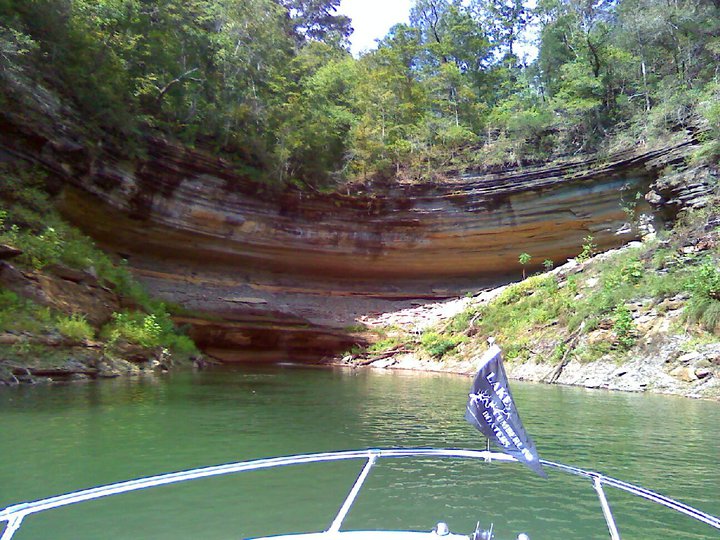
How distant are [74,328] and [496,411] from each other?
485 inches

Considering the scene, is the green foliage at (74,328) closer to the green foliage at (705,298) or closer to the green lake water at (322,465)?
the green lake water at (322,465)

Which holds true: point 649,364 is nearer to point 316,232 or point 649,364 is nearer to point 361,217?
point 361,217

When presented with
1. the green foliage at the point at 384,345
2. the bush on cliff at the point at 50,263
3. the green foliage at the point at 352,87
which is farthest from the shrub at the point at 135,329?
the green foliage at the point at 384,345

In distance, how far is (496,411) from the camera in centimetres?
294

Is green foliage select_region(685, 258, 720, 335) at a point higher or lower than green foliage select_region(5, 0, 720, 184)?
lower

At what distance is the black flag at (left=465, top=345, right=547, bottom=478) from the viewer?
2844 mm

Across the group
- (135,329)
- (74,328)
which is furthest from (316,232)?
(74,328)

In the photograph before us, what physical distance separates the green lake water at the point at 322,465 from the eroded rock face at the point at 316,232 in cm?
1225

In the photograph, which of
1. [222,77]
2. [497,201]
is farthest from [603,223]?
[222,77]

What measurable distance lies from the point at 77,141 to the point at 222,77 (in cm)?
816

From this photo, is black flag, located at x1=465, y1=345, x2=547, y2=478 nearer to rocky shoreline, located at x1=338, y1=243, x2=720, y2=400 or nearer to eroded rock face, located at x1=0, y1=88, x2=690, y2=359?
rocky shoreline, located at x1=338, y1=243, x2=720, y2=400

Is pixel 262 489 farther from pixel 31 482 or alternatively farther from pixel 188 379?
pixel 188 379

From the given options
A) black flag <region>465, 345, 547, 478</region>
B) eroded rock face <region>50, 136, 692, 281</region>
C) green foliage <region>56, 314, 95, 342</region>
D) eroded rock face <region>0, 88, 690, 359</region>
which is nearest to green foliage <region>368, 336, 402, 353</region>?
eroded rock face <region>0, 88, 690, 359</region>

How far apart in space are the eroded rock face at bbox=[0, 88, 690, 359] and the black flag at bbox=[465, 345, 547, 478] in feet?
62.2
